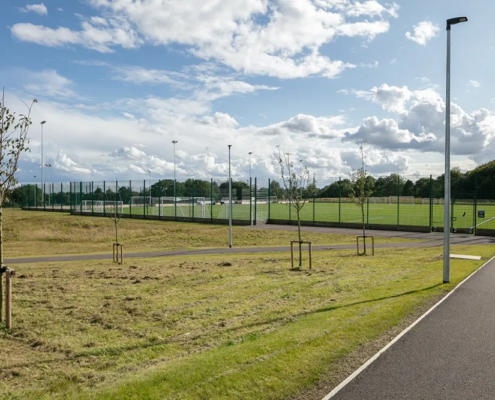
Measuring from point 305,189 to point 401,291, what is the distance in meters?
12.3

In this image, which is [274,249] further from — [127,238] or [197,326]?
[197,326]

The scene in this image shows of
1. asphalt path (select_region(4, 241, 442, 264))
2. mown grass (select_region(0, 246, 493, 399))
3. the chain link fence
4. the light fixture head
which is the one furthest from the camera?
the chain link fence

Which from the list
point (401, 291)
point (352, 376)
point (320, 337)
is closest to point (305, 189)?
point (401, 291)

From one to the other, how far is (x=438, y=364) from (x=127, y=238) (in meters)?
28.4

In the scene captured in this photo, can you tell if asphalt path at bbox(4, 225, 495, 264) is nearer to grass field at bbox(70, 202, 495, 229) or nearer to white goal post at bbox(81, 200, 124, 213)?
grass field at bbox(70, 202, 495, 229)

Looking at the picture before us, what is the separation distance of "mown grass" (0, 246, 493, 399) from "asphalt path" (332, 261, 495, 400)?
1.73ft

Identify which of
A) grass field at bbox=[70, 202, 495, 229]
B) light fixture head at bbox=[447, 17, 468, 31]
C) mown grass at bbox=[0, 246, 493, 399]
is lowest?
mown grass at bbox=[0, 246, 493, 399]

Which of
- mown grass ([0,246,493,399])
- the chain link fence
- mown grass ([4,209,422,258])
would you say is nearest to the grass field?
the chain link fence

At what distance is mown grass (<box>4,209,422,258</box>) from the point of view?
27.3 meters

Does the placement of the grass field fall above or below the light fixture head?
below

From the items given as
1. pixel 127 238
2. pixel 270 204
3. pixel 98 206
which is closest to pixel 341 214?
pixel 270 204

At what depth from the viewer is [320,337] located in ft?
24.6

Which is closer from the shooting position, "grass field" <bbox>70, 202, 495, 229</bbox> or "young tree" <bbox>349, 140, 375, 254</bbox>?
"young tree" <bbox>349, 140, 375, 254</bbox>

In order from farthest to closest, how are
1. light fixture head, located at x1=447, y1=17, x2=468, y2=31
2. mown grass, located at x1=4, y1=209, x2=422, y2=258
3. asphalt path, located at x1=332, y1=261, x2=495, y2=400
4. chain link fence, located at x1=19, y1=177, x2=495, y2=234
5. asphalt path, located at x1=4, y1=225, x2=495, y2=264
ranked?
chain link fence, located at x1=19, y1=177, x2=495, y2=234, mown grass, located at x1=4, y1=209, x2=422, y2=258, asphalt path, located at x1=4, y1=225, x2=495, y2=264, light fixture head, located at x1=447, y1=17, x2=468, y2=31, asphalt path, located at x1=332, y1=261, x2=495, y2=400
